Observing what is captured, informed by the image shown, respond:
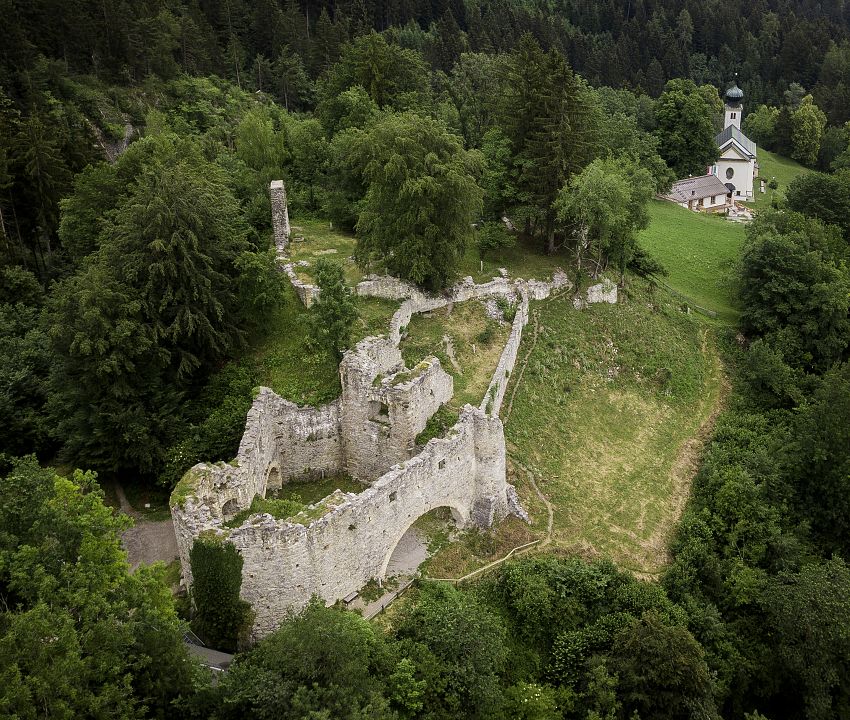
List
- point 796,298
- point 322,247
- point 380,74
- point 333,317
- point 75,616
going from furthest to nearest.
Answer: point 380,74 → point 796,298 → point 322,247 → point 333,317 → point 75,616

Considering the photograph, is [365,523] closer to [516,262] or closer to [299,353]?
[299,353]

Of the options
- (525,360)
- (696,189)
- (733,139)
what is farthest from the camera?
(733,139)

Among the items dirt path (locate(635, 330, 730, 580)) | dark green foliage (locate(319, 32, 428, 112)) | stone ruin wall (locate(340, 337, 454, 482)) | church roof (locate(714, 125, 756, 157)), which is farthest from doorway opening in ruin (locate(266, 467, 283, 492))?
Result: church roof (locate(714, 125, 756, 157))

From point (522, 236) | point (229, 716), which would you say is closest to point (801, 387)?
point (522, 236)

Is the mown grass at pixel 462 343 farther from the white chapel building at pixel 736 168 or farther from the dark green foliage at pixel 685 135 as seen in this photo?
the white chapel building at pixel 736 168

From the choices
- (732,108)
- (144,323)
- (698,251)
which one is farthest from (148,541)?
(732,108)

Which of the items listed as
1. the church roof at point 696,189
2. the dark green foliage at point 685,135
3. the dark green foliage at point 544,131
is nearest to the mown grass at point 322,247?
the dark green foliage at point 544,131

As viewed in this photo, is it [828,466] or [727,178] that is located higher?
[828,466]
